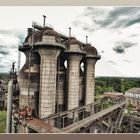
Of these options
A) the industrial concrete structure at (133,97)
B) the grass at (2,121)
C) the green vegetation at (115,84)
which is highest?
the green vegetation at (115,84)

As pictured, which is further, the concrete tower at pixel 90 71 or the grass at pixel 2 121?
the concrete tower at pixel 90 71

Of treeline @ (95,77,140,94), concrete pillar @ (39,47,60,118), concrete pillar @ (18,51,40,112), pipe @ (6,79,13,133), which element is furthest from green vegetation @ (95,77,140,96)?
pipe @ (6,79,13,133)

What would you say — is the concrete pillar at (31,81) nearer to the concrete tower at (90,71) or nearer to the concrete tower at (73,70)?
the concrete tower at (73,70)

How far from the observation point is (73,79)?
3395 mm

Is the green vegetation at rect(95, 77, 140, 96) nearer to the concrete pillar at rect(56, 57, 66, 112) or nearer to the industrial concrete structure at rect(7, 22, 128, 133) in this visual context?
the industrial concrete structure at rect(7, 22, 128, 133)

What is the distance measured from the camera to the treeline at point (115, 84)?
10.7 ft

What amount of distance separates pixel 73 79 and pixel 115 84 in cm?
56

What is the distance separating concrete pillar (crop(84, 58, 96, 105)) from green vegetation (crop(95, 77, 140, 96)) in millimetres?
66

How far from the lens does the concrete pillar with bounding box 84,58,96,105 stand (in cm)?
330

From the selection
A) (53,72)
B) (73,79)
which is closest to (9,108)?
(53,72)

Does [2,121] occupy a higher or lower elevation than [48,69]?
lower

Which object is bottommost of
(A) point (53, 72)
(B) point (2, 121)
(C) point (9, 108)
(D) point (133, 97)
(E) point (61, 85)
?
(B) point (2, 121)

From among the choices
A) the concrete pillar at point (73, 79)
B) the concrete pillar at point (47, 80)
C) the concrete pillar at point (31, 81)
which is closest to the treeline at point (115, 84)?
the concrete pillar at point (73, 79)

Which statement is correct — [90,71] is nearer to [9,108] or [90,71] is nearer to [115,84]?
[115,84]
